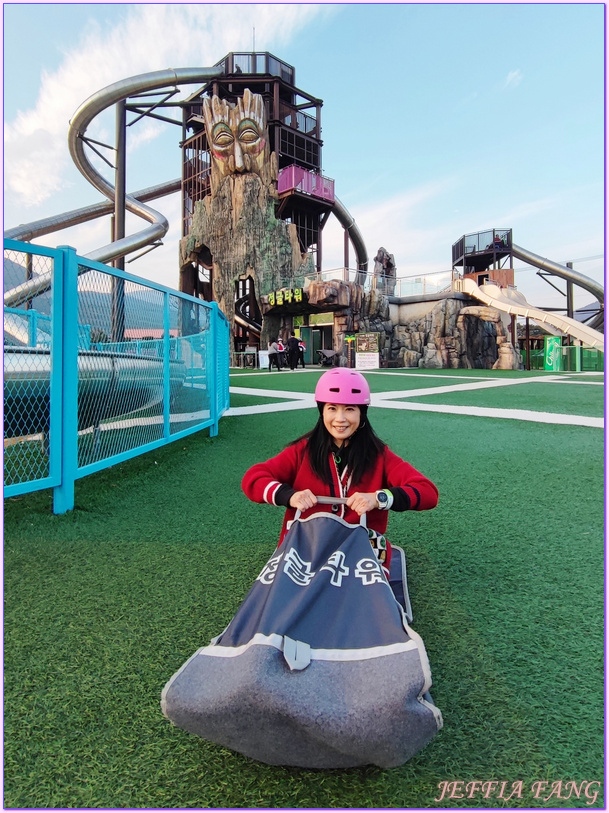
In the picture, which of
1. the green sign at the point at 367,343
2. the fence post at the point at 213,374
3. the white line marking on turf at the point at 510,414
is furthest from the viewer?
the green sign at the point at 367,343

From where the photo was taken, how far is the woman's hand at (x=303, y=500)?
169 centimetres

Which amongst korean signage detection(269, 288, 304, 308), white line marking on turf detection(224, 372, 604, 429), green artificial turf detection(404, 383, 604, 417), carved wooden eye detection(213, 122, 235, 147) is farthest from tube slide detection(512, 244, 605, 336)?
white line marking on turf detection(224, 372, 604, 429)

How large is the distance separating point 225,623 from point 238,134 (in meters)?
31.1

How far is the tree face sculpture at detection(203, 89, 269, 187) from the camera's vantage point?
89.1 feet

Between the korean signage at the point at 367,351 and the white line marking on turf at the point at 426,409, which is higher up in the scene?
the korean signage at the point at 367,351

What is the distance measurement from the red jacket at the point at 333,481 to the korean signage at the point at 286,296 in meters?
23.3

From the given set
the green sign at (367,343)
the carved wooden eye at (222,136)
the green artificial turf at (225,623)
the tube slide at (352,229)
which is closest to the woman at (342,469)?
the green artificial turf at (225,623)

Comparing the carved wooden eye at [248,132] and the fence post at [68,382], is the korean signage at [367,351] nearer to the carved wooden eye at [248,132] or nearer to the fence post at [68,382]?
the carved wooden eye at [248,132]

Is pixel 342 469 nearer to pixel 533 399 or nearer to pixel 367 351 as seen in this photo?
pixel 533 399

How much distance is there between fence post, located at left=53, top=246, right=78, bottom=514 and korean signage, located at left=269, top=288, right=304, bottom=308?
22.0m

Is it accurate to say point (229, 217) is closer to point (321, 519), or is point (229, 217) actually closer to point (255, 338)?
point (255, 338)

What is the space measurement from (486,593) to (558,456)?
2.99 metres

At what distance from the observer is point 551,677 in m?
1.50

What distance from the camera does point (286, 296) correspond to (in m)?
25.2
